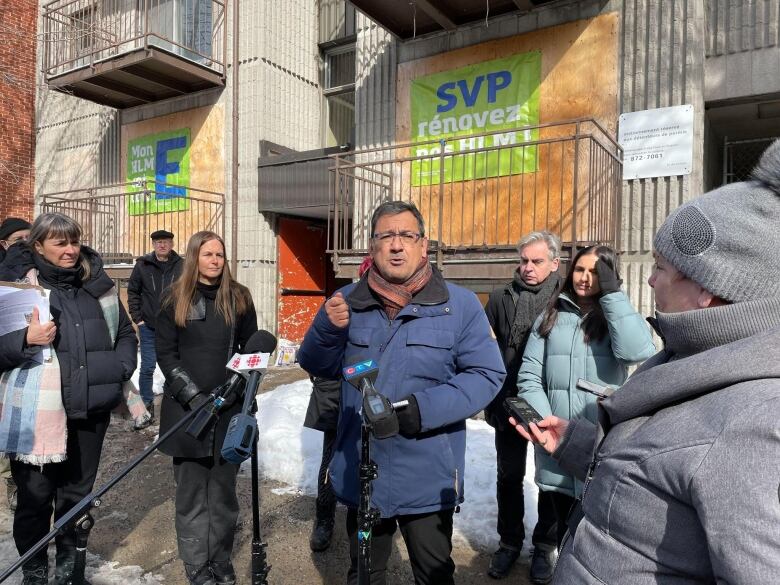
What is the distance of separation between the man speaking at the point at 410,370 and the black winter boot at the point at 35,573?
5.46ft

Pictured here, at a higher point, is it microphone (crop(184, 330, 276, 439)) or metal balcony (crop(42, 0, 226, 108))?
metal balcony (crop(42, 0, 226, 108))

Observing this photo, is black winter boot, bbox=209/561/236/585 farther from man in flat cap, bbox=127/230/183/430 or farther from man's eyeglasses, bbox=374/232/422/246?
man in flat cap, bbox=127/230/183/430

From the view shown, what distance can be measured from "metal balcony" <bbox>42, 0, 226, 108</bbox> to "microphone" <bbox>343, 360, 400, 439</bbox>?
8.81 meters

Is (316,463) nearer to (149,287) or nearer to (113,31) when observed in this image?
(149,287)

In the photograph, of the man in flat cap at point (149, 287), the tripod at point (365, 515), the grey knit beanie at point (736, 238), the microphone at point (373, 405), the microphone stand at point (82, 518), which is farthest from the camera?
the man in flat cap at point (149, 287)

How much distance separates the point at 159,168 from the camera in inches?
416

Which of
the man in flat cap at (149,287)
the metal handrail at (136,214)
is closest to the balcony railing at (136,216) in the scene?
the metal handrail at (136,214)

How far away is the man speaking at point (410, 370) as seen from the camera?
2146 mm

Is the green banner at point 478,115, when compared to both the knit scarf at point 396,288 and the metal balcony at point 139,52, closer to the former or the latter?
the metal balcony at point 139,52

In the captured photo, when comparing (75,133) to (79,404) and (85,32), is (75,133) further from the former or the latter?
(79,404)

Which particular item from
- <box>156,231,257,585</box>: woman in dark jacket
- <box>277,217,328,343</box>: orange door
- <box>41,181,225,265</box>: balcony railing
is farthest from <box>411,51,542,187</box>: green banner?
<box>41,181,225,265</box>: balcony railing

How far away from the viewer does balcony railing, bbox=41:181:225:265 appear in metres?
9.95

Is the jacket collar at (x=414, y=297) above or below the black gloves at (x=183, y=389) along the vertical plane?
above

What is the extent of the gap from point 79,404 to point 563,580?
256 centimetres
